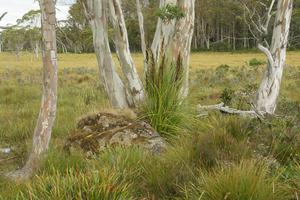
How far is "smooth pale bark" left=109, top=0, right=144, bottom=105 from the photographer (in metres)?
7.05

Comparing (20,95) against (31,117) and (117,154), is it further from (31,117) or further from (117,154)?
(117,154)

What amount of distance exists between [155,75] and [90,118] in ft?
3.56

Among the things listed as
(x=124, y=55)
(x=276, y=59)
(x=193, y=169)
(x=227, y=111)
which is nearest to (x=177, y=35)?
(x=124, y=55)

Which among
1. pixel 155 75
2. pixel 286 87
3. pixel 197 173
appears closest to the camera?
pixel 197 173

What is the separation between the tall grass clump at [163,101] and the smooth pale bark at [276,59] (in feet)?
12.6

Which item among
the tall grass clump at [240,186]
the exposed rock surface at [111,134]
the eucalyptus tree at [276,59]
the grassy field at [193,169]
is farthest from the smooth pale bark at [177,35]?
the tall grass clump at [240,186]

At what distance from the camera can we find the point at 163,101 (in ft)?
19.8

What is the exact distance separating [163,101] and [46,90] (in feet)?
5.56

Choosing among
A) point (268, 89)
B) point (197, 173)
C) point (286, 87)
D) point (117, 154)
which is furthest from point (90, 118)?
point (286, 87)

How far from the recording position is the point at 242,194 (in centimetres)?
328

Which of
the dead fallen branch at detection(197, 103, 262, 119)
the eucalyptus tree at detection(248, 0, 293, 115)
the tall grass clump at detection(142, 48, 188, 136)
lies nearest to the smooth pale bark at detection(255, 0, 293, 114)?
the eucalyptus tree at detection(248, 0, 293, 115)

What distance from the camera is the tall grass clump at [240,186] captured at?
10.7 ft

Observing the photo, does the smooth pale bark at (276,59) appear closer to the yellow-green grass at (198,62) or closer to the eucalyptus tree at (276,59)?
the eucalyptus tree at (276,59)

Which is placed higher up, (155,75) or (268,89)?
(155,75)
